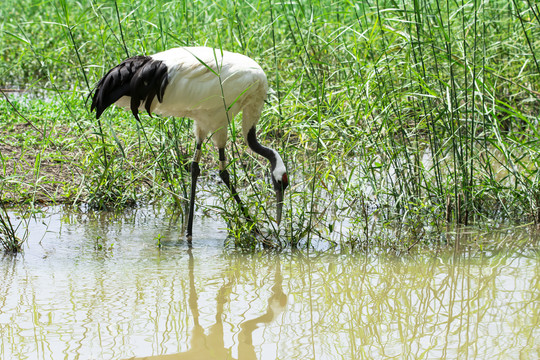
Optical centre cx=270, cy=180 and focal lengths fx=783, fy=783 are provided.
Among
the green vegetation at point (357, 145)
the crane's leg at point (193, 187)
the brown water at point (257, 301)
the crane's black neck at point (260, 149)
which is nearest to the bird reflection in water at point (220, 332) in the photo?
the brown water at point (257, 301)

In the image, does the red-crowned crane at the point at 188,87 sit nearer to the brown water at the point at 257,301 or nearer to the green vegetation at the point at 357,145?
the green vegetation at the point at 357,145

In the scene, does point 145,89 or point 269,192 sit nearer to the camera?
point 145,89

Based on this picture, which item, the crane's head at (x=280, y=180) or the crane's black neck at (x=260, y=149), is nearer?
the crane's head at (x=280, y=180)

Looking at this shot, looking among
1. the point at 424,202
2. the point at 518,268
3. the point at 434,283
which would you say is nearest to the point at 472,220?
the point at 424,202

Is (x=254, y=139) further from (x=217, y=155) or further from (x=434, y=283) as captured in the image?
(x=434, y=283)

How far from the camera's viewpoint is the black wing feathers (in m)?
4.79

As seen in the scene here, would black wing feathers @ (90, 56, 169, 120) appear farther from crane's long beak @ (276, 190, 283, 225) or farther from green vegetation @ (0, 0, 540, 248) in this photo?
crane's long beak @ (276, 190, 283, 225)

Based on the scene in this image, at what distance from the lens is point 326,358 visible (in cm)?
286

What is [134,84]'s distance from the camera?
479cm

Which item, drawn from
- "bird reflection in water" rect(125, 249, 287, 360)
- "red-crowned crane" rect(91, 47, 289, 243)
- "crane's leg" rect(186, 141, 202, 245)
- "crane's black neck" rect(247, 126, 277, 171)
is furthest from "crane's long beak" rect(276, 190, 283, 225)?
"bird reflection in water" rect(125, 249, 287, 360)

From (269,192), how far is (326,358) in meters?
2.75

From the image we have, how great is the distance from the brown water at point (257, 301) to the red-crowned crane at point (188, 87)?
710 millimetres

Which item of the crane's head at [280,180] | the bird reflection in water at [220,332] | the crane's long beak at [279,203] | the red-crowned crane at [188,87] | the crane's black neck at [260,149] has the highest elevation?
the red-crowned crane at [188,87]

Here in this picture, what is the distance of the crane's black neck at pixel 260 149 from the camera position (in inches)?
199
